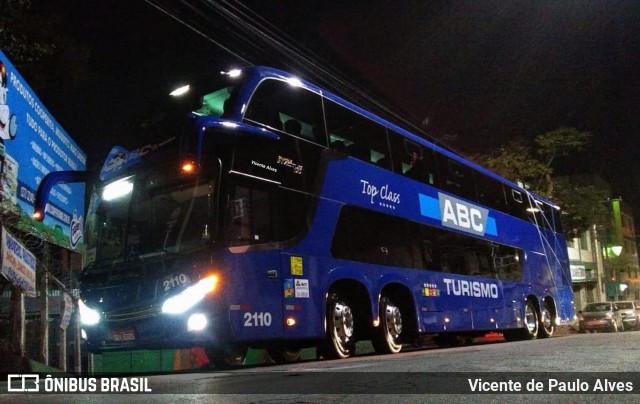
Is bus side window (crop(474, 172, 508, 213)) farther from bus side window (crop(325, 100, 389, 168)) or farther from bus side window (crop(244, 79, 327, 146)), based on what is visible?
bus side window (crop(244, 79, 327, 146))

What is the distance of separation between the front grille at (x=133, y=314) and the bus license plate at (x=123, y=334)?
0.15 metres

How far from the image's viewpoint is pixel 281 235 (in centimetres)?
827

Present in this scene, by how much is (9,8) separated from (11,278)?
5.84 m

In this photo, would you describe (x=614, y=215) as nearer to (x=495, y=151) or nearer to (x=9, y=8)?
(x=495, y=151)

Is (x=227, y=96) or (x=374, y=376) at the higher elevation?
(x=227, y=96)

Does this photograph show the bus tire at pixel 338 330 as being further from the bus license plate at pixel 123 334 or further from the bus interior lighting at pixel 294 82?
the bus interior lighting at pixel 294 82

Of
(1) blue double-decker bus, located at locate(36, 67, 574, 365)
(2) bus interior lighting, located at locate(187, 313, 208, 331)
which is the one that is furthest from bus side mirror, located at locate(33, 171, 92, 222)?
(2) bus interior lighting, located at locate(187, 313, 208, 331)

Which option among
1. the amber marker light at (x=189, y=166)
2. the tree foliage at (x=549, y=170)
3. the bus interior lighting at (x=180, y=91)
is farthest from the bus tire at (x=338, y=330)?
the tree foliage at (x=549, y=170)

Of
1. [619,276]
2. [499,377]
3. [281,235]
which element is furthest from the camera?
[619,276]

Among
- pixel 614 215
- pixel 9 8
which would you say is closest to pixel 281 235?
pixel 9 8

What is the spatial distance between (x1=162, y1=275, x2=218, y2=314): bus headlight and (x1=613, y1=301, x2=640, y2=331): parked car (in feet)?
88.7

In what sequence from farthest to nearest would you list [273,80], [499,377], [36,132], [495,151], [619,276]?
[619,276]
[495,151]
[36,132]
[273,80]
[499,377]

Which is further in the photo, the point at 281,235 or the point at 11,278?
the point at 11,278

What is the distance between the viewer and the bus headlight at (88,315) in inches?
324
